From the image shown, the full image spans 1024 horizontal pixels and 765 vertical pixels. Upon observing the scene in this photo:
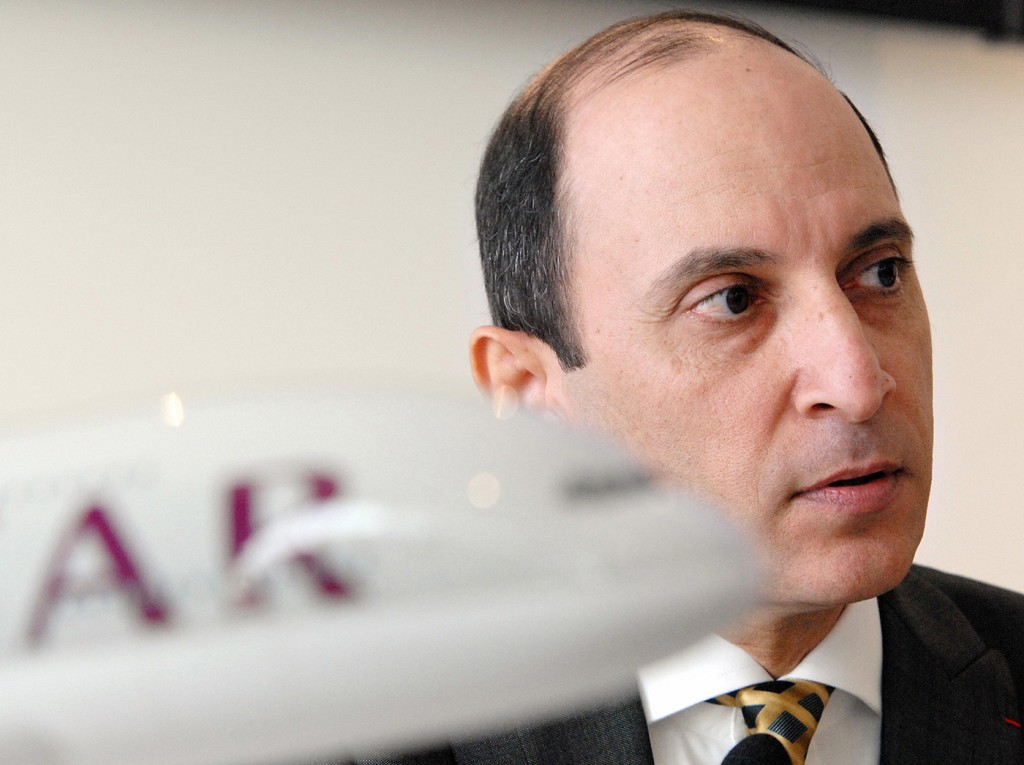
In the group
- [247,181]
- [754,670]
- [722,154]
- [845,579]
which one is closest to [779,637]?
[754,670]

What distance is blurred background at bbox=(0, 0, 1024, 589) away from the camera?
1.67 metres

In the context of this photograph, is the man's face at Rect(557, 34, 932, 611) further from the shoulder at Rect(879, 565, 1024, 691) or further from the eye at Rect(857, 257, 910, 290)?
the shoulder at Rect(879, 565, 1024, 691)

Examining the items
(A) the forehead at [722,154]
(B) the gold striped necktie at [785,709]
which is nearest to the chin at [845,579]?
(B) the gold striped necktie at [785,709]

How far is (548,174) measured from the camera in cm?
102

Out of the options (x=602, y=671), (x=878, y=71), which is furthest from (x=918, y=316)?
(x=878, y=71)

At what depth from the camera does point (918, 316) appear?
3.13 ft

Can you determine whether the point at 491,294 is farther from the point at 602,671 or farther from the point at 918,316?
the point at 602,671

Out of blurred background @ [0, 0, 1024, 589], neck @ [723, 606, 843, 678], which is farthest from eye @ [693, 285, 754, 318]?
blurred background @ [0, 0, 1024, 589]

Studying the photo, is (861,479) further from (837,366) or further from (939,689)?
(939,689)

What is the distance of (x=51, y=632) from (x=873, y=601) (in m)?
0.90

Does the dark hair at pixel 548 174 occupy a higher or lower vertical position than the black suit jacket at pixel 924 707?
higher

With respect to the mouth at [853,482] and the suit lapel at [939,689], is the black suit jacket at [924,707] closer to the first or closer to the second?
the suit lapel at [939,689]

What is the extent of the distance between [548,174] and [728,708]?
0.45 metres

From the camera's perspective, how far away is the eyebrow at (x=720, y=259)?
0.87 metres
